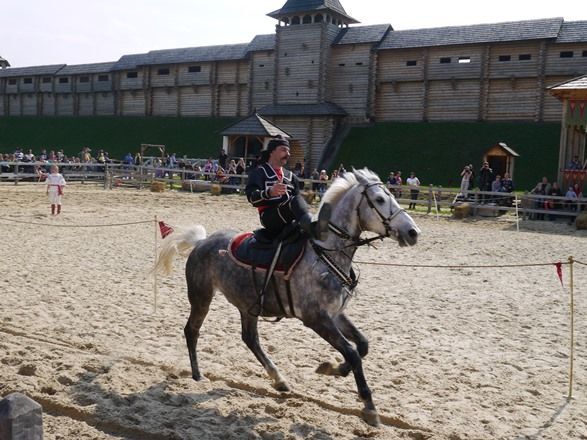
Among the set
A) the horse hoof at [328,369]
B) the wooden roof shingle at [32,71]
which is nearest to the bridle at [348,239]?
the horse hoof at [328,369]

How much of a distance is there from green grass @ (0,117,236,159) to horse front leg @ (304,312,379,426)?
41.8 meters

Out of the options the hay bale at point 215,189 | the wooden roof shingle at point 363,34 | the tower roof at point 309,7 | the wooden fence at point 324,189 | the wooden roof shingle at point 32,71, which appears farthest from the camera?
the wooden roof shingle at point 32,71

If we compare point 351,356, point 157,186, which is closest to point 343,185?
point 351,356

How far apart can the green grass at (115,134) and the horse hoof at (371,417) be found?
42.3 meters

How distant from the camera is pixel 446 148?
38.8 m

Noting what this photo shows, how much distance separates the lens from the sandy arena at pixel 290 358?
206 inches

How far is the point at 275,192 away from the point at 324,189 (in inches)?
898

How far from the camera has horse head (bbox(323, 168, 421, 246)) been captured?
5344 mm

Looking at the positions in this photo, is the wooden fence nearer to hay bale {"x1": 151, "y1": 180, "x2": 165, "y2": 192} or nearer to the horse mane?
hay bale {"x1": 151, "y1": 180, "x2": 165, "y2": 192}

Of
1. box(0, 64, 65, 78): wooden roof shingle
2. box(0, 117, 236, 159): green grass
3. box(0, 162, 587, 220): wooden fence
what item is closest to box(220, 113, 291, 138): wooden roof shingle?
box(0, 162, 587, 220): wooden fence

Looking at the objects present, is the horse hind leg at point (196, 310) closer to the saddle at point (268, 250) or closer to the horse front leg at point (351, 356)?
the saddle at point (268, 250)

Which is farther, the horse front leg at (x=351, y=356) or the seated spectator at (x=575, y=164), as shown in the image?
the seated spectator at (x=575, y=164)

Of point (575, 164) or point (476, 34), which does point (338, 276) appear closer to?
point (575, 164)

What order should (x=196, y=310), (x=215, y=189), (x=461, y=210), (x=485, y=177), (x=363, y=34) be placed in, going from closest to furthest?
1. (x=196, y=310)
2. (x=461, y=210)
3. (x=485, y=177)
4. (x=215, y=189)
5. (x=363, y=34)
